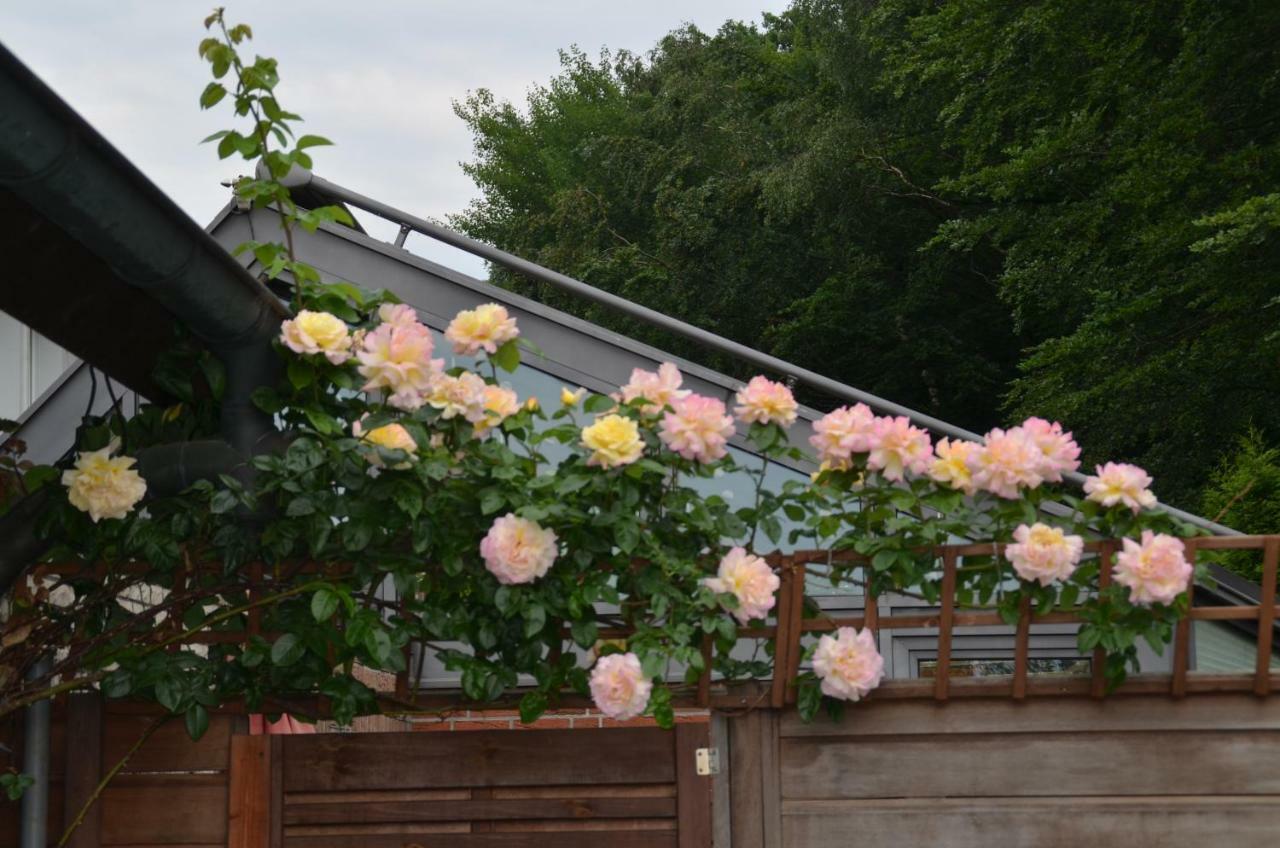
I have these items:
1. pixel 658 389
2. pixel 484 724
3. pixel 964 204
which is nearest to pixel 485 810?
pixel 658 389

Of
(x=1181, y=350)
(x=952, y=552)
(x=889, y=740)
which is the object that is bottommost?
(x=889, y=740)

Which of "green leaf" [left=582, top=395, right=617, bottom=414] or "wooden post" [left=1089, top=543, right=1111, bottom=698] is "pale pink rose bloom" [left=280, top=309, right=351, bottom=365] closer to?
"green leaf" [left=582, top=395, right=617, bottom=414]

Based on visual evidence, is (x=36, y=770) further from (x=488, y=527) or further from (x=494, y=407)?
(x=494, y=407)

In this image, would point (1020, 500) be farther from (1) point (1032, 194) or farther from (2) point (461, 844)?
(1) point (1032, 194)

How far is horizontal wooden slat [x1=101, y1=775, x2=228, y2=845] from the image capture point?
10.4 ft

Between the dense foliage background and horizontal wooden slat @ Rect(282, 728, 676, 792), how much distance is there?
1.82 m

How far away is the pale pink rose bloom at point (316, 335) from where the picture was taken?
2.81 m

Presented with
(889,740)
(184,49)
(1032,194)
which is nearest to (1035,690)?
(889,740)

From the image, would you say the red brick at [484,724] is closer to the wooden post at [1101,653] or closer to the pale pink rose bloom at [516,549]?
the pale pink rose bloom at [516,549]

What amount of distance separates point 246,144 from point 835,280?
15.9 m

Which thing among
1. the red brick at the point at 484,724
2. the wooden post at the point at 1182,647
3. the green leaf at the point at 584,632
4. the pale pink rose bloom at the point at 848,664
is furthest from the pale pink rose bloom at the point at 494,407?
the red brick at the point at 484,724

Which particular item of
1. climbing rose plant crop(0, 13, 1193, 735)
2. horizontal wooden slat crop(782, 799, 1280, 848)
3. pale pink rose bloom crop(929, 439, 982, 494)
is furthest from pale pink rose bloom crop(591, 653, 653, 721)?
pale pink rose bloom crop(929, 439, 982, 494)

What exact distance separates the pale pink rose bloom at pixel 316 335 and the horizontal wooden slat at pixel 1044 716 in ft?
4.07

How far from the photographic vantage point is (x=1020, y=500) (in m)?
2.98
